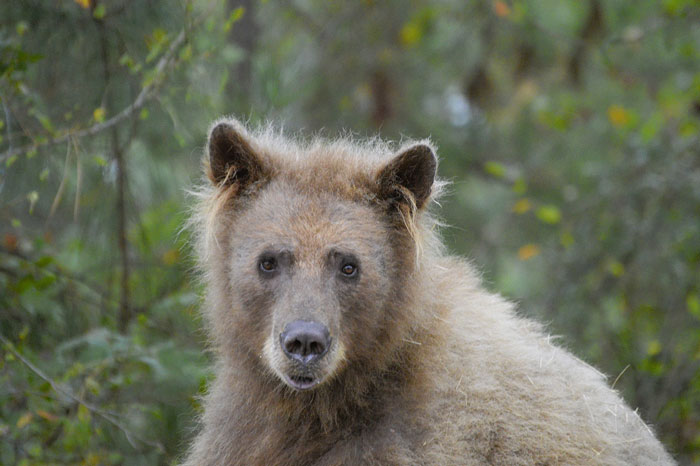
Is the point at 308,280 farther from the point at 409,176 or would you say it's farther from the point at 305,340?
the point at 409,176

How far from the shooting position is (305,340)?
4.36 m

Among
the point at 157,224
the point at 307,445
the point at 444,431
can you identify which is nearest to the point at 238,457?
the point at 307,445

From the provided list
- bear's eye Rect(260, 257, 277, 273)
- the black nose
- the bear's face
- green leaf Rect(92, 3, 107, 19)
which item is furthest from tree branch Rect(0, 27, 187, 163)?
the black nose

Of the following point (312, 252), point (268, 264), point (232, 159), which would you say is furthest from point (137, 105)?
point (312, 252)

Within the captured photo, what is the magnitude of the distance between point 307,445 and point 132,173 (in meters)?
3.93

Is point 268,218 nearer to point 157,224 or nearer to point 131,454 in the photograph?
point 131,454

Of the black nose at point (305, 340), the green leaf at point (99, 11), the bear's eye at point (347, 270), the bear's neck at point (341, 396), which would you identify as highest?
the green leaf at point (99, 11)

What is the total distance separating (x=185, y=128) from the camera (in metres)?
7.26

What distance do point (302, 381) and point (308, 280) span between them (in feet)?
1.82

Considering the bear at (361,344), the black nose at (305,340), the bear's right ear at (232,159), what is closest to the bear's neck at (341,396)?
the bear at (361,344)

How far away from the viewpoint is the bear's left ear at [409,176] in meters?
4.91

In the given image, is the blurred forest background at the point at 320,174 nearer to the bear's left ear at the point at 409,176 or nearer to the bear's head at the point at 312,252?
the bear's head at the point at 312,252

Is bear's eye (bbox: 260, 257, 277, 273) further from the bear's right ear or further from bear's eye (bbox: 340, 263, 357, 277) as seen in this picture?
the bear's right ear

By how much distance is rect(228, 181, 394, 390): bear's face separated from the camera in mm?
4449
